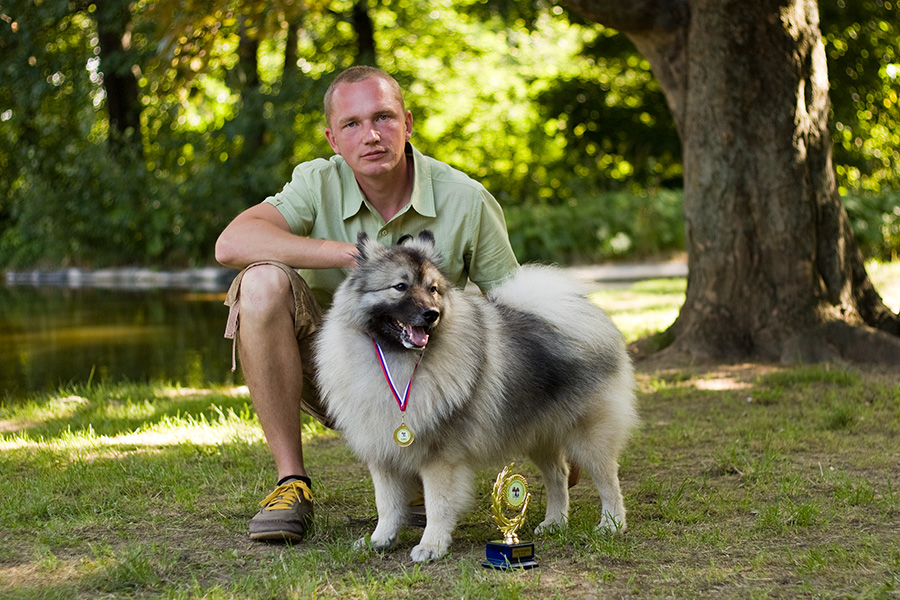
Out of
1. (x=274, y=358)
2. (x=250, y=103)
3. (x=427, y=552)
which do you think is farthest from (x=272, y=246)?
(x=250, y=103)

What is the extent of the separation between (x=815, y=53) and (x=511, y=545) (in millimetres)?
4486

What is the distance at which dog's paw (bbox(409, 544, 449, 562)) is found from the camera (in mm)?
2873

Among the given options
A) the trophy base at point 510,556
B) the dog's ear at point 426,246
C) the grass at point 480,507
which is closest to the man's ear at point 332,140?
the dog's ear at point 426,246

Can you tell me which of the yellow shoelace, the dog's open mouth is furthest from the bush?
the dog's open mouth

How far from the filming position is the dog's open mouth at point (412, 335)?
2.79 meters

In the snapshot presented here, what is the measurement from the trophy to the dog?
0.14 m

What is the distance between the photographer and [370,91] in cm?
347

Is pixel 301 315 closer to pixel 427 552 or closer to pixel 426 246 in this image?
pixel 426 246

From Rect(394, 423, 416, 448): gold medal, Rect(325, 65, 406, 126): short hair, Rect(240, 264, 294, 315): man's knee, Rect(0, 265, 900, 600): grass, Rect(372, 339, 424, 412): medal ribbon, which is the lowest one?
Rect(0, 265, 900, 600): grass

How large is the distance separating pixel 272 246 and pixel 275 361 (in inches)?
17.5

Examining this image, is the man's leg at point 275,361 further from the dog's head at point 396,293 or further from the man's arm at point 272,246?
the dog's head at point 396,293

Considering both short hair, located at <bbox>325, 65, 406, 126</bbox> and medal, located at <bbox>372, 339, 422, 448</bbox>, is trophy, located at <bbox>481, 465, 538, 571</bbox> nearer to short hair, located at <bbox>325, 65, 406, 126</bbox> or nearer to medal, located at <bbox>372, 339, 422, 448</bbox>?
medal, located at <bbox>372, 339, 422, 448</bbox>

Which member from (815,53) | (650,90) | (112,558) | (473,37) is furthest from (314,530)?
(473,37)

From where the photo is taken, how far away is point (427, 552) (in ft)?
9.48
